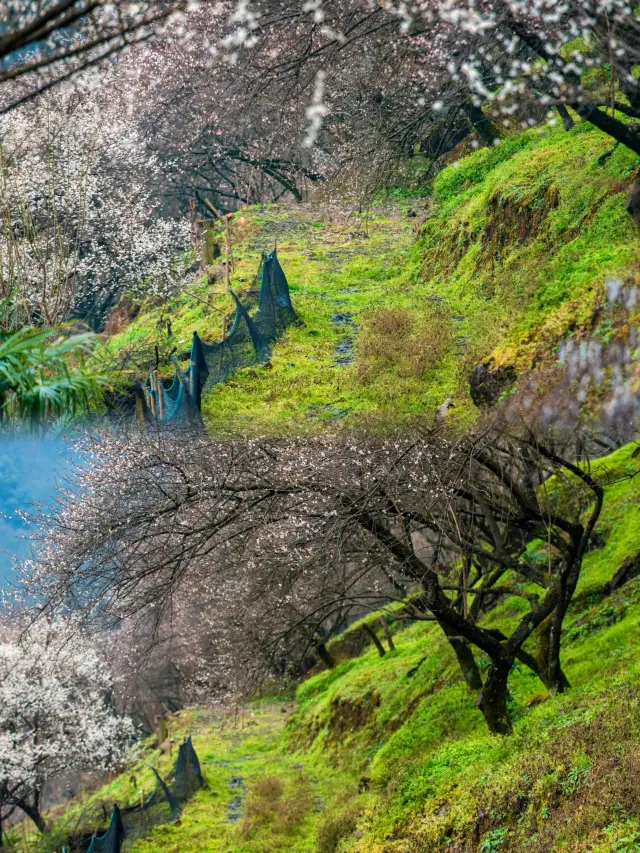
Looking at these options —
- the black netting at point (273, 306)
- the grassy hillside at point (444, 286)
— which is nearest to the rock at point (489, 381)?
the grassy hillside at point (444, 286)

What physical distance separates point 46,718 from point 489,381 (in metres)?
23.8

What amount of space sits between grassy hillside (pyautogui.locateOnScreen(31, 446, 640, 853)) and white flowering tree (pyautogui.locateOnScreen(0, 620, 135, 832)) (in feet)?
6.54

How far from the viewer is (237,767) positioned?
84.8 ft

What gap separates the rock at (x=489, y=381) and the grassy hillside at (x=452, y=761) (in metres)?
3.36

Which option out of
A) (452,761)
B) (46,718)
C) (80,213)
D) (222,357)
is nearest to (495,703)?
(452,761)

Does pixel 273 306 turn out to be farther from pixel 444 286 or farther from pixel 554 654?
pixel 554 654

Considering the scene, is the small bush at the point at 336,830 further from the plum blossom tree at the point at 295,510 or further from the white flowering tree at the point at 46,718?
the white flowering tree at the point at 46,718

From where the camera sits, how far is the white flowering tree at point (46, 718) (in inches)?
960

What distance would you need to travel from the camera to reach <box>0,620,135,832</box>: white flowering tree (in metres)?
24.4

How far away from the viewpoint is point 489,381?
7.21 m

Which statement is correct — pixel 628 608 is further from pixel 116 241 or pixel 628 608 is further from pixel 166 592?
pixel 116 241

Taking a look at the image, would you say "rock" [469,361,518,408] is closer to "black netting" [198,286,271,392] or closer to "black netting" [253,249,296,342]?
"black netting" [198,286,271,392]

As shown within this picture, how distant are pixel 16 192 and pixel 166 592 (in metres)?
6.60

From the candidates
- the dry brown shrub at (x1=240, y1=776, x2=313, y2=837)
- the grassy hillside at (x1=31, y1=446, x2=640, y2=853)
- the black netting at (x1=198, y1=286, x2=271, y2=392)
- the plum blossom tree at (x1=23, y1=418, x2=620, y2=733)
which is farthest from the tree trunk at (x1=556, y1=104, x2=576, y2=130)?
the dry brown shrub at (x1=240, y1=776, x2=313, y2=837)
